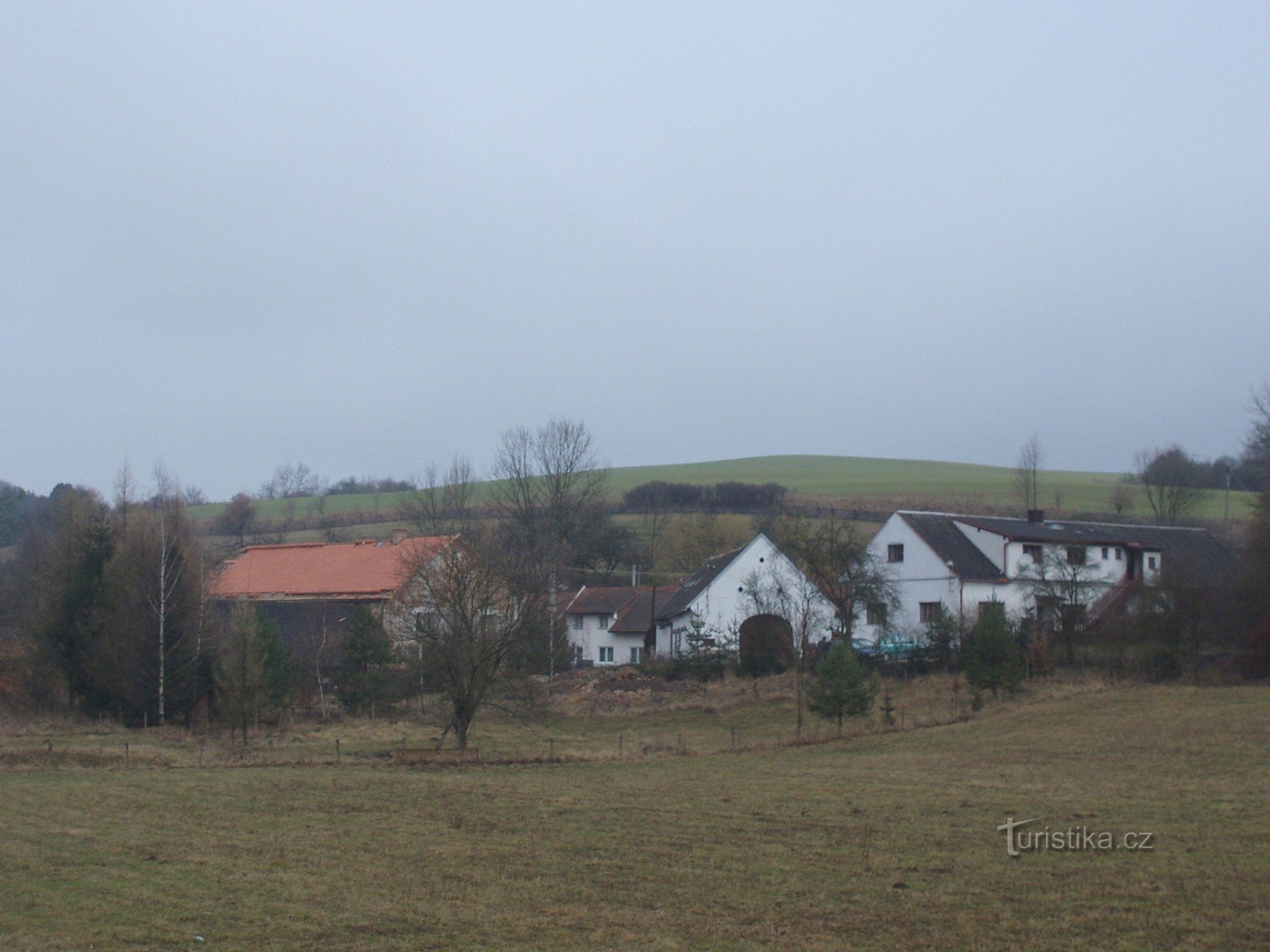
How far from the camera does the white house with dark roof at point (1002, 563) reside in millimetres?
46719

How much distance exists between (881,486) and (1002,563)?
173 feet

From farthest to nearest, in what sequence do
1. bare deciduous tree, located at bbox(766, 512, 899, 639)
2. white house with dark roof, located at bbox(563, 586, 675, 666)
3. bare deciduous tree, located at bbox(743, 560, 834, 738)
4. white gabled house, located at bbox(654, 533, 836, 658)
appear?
1. white house with dark roof, located at bbox(563, 586, 675, 666)
2. white gabled house, located at bbox(654, 533, 836, 658)
3. bare deciduous tree, located at bbox(766, 512, 899, 639)
4. bare deciduous tree, located at bbox(743, 560, 834, 738)

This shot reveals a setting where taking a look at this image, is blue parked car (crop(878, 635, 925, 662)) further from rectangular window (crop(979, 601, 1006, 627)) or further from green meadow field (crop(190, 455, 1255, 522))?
green meadow field (crop(190, 455, 1255, 522))

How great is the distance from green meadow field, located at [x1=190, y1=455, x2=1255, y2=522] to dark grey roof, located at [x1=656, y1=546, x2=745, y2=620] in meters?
27.7

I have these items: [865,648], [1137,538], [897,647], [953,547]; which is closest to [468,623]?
[897,647]

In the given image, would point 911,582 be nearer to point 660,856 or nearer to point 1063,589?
point 1063,589

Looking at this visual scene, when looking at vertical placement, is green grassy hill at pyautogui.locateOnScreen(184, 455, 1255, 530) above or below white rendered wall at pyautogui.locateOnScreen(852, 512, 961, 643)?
above

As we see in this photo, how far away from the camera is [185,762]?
26.6 metres

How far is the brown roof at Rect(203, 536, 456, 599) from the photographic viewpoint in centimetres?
5553

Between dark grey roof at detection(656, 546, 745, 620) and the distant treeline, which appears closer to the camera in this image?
dark grey roof at detection(656, 546, 745, 620)

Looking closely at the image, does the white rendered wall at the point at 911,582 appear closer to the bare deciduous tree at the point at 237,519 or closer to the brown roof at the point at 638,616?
the brown roof at the point at 638,616

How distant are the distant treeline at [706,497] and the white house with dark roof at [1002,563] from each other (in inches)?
1531

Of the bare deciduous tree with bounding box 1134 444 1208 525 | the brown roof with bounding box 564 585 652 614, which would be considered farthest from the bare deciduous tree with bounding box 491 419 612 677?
the bare deciduous tree with bounding box 1134 444 1208 525

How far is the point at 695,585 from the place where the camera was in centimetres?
5909
